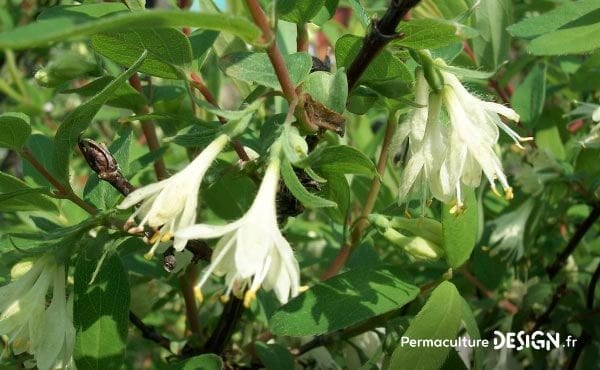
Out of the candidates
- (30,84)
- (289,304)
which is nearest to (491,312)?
(289,304)

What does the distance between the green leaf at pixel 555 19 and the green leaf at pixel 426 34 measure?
9.8 inches

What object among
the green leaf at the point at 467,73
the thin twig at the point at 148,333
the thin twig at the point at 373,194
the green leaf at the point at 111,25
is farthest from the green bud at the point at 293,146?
the thin twig at the point at 148,333

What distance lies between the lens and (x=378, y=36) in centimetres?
82

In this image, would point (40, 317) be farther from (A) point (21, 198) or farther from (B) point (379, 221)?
(B) point (379, 221)

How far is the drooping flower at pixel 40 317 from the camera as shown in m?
0.92

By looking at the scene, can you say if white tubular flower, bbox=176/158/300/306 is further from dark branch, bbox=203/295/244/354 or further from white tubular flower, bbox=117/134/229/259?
dark branch, bbox=203/295/244/354

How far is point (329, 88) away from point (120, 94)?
0.47 m

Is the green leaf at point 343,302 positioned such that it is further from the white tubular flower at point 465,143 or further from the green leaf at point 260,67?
the green leaf at point 260,67

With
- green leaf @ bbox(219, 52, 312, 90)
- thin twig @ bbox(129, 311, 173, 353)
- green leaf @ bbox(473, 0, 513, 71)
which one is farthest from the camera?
green leaf @ bbox(473, 0, 513, 71)

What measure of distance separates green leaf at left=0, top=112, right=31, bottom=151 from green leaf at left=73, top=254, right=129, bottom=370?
0.58 ft

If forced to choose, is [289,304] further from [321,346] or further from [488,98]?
[488,98]

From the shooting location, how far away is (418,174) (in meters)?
0.94

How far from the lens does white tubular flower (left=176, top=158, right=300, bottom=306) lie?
76 cm

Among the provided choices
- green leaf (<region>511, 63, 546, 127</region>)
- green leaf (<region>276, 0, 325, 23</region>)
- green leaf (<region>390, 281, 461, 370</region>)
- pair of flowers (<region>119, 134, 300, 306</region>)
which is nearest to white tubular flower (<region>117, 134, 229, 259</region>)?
pair of flowers (<region>119, 134, 300, 306</region>)
